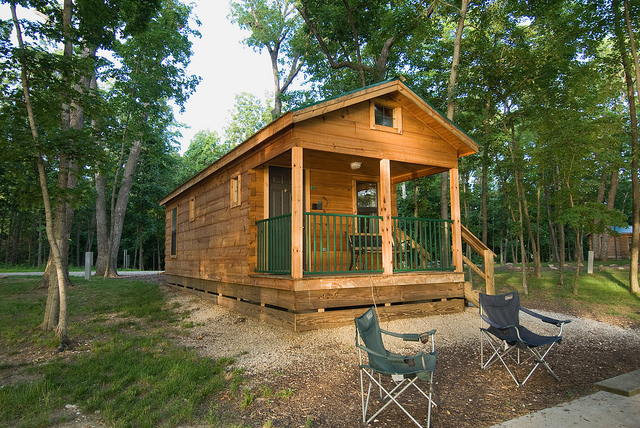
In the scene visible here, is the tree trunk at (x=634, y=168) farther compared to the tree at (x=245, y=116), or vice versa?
the tree at (x=245, y=116)

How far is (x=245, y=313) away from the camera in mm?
7699

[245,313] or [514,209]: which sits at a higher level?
[514,209]

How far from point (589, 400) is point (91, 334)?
6741mm

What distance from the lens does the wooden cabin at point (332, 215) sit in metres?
6.18

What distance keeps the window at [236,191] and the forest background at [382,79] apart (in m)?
2.23

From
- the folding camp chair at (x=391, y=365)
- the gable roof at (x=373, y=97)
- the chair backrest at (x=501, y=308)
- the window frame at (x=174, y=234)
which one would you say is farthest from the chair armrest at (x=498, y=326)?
the window frame at (x=174, y=234)

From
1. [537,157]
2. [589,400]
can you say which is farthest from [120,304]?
[537,157]

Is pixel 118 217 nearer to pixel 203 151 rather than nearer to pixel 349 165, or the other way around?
pixel 349 165

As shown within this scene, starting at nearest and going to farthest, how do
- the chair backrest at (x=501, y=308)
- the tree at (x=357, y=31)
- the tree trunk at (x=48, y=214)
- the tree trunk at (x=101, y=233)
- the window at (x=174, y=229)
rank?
1. the chair backrest at (x=501, y=308)
2. the tree trunk at (x=48, y=214)
3. the tree at (x=357, y=31)
4. the window at (x=174, y=229)
5. the tree trunk at (x=101, y=233)

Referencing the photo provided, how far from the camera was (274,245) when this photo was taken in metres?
6.95

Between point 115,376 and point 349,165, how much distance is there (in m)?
5.89

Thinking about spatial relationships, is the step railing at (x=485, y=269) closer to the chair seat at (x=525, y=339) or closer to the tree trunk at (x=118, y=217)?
the chair seat at (x=525, y=339)

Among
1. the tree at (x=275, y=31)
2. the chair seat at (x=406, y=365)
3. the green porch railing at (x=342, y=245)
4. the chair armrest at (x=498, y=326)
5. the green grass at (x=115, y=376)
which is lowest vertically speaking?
the green grass at (x=115, y=376)

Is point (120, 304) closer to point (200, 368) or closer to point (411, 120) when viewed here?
point (200, 368)
